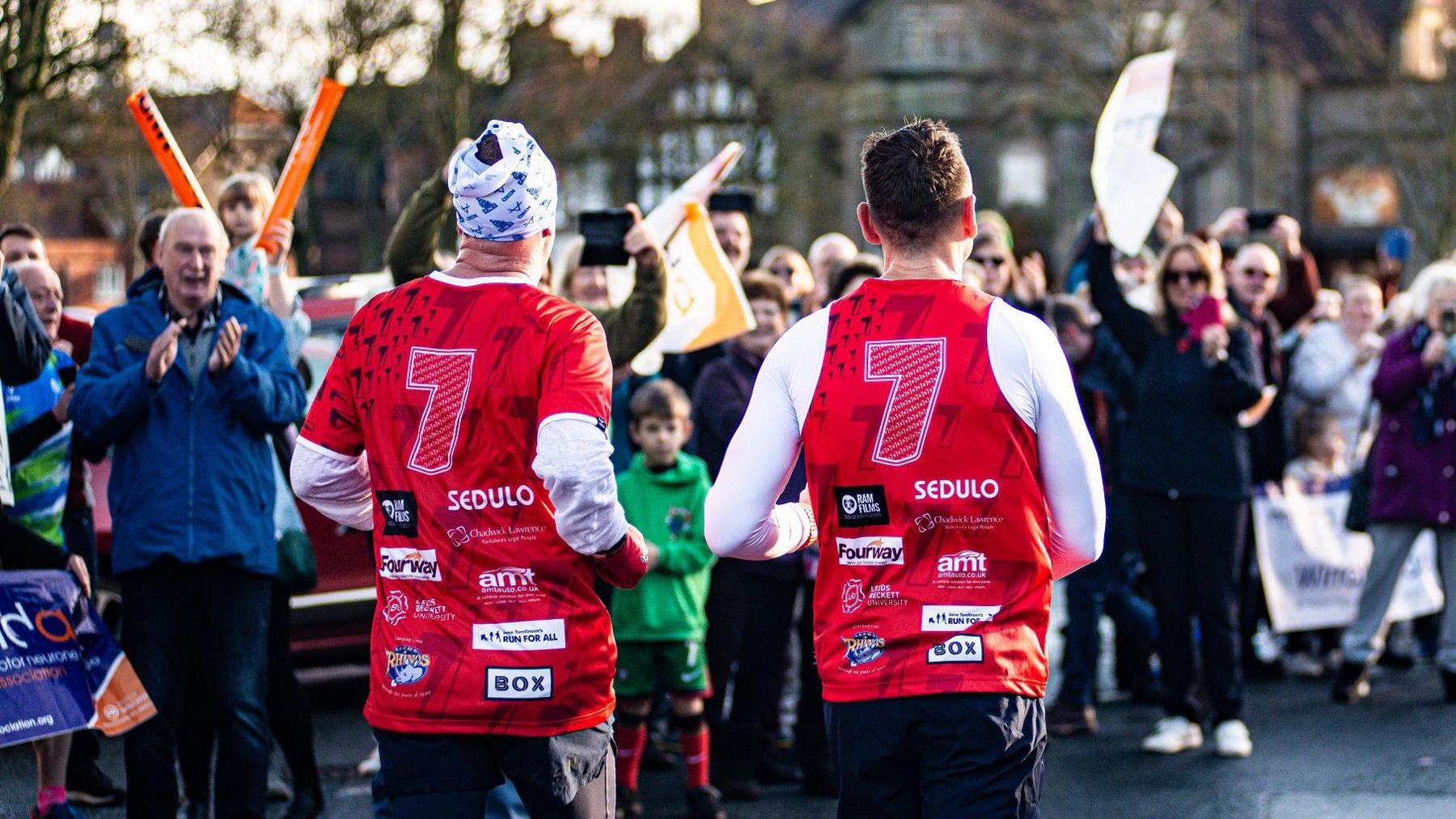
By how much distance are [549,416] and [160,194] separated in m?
29.3

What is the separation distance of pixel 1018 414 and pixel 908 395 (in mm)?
226

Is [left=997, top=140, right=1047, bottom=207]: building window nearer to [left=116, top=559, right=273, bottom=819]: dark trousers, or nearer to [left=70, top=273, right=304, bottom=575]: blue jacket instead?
[left=70, top=273, right=304, bottom=575]: blue jacket

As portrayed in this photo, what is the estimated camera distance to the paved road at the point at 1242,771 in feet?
23.1

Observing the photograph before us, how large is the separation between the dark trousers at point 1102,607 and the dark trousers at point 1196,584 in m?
0.61

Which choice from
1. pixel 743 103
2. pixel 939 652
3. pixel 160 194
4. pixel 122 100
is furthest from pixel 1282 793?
pixel 743 103

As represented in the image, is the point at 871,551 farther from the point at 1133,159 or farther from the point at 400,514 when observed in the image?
the point at 1133,159

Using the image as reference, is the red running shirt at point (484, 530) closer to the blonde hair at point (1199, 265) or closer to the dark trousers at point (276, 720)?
the dark trousers at point (276, 720)

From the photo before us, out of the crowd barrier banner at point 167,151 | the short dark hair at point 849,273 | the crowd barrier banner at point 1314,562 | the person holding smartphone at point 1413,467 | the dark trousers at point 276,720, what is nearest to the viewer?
the dark trousers at point 276,720

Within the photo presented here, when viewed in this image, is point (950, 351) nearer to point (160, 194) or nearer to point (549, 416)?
point (549, 416)

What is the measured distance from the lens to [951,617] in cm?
366

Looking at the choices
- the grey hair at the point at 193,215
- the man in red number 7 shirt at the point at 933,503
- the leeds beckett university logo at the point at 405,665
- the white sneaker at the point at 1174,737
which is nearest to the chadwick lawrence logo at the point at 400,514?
the leeds beckett university logo at the point at 405,665

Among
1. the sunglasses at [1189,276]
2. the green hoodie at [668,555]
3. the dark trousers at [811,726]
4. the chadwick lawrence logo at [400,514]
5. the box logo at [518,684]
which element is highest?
the sunglasses at [1189,276]

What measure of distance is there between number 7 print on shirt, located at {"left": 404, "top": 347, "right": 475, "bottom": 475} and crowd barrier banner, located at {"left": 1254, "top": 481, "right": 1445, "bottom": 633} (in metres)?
7.27

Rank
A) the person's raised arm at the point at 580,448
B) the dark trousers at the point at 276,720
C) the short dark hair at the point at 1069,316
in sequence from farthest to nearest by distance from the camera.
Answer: the short dark hair at the point at 1069,316, the dark trousers at the point at 276,720, the person's raised arm at the point at 580,448
